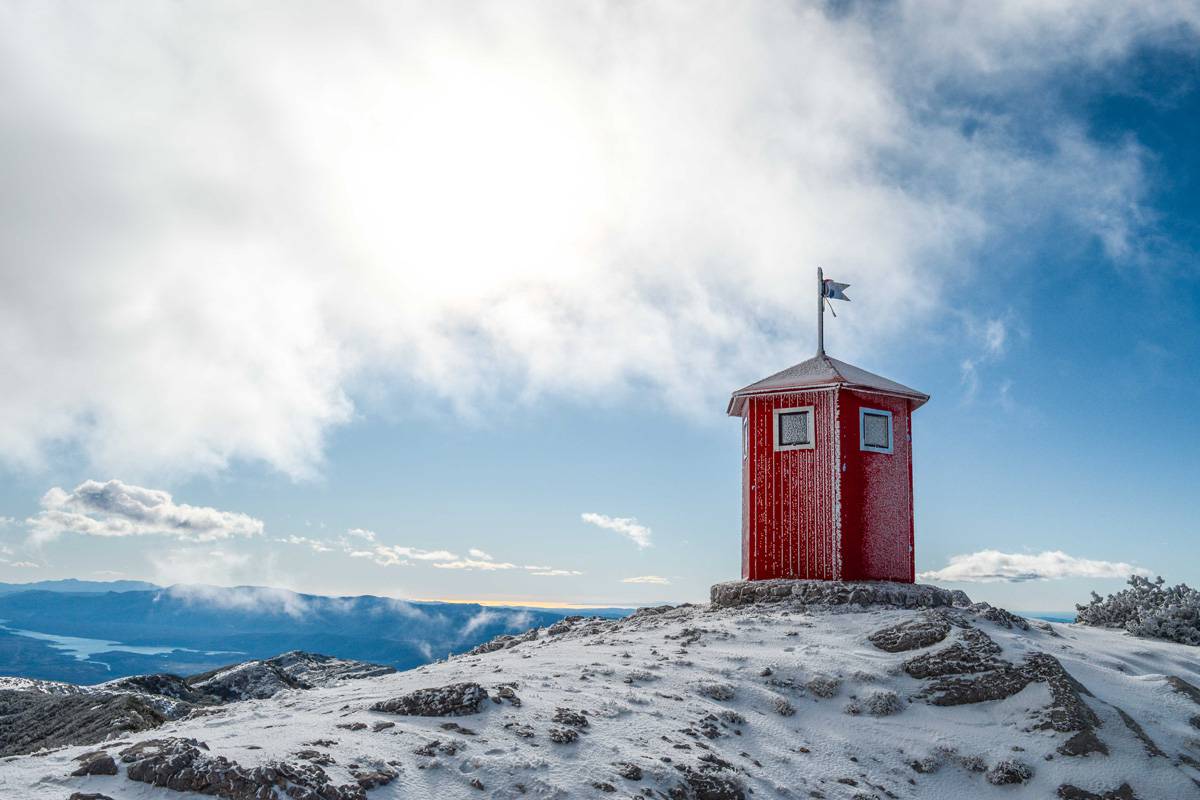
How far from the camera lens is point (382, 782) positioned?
6.74 m

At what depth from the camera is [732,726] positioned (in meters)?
9.50

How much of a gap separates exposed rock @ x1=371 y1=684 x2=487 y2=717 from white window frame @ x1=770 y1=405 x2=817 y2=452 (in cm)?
1165

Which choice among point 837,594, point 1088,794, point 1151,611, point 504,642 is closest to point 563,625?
point 504,642

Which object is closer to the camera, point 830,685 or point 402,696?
point 402,696

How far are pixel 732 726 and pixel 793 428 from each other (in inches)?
411

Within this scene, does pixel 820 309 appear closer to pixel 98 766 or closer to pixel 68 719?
pixel 68 719

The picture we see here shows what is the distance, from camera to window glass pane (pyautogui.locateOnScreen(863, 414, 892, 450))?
18875 mm

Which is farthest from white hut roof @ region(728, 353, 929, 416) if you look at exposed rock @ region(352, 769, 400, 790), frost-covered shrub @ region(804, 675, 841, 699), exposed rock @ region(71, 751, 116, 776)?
exposed rock @ region(71, 751, 116, 776)

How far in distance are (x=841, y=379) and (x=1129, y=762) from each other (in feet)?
33.2

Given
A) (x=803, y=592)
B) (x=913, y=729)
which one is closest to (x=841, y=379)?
(x=803, y=592)

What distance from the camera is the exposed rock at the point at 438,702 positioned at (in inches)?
334

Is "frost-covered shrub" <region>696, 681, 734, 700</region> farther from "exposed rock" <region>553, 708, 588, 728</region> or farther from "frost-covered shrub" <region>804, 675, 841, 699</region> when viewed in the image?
"exposed rock" <region>553, 708, 588, 728</region>

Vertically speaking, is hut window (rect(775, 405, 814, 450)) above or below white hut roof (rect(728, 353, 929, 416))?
below

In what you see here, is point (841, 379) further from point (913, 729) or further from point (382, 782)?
point (382, 782)
